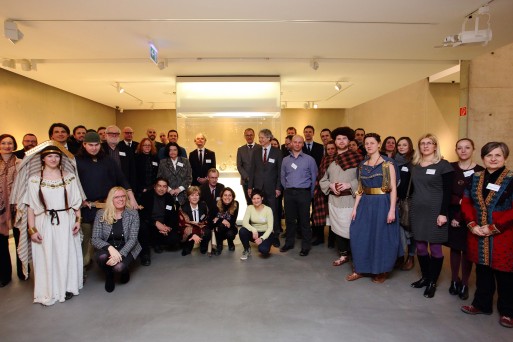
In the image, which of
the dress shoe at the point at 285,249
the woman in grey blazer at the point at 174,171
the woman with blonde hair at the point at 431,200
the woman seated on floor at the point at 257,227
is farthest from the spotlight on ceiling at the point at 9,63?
the woman with blonde hair at the point at 431,200

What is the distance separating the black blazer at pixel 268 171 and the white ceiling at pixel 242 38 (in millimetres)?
1409

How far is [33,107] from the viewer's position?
6215 millimetres

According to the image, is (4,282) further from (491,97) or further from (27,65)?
(491,97)

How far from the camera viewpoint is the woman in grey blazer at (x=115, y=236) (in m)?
3.16

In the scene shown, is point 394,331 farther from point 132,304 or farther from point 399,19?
point 399,19

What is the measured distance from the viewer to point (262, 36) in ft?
12.9

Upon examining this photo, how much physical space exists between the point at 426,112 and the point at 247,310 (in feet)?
21.2

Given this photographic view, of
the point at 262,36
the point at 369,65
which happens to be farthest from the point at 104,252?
the point at 369,65

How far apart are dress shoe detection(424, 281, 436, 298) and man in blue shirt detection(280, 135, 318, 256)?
1454 millimetres

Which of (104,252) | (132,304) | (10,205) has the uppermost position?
(10,205)

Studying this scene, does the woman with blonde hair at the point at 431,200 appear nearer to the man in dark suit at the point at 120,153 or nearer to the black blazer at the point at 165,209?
the black blazer at the point at 165,209

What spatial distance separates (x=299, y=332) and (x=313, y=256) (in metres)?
1.74

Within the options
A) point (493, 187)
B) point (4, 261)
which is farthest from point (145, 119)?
point (493, 187)

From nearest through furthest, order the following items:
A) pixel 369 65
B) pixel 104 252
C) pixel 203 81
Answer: pixel 104 252 < pixel 369 65 < pixel 203 81
